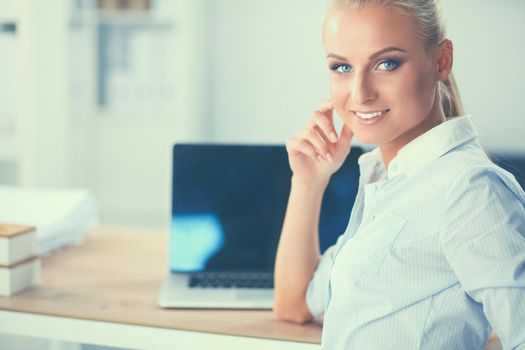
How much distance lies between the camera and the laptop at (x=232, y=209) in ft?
5.30

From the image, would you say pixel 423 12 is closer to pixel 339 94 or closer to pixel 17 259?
pixel 339 94

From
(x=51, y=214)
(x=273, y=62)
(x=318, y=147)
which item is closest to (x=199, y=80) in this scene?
(x=273, y=62)

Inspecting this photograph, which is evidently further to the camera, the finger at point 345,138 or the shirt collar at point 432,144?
the finger at point 345,138

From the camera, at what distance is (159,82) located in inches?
171

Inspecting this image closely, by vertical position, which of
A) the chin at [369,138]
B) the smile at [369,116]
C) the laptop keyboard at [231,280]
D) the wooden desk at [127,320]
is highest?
the smile at [369,116]

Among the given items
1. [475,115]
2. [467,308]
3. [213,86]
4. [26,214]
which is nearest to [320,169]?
[467,308]

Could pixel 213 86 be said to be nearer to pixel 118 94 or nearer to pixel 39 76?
pixel 118 94

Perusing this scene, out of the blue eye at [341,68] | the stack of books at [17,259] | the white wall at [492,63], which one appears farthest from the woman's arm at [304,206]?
the white wall at [492,63]

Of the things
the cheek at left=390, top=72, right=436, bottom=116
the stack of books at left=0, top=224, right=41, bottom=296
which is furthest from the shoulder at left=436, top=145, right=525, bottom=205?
the stack of books at left=0, top=224, right=41, bottom=296

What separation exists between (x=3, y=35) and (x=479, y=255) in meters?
2.21

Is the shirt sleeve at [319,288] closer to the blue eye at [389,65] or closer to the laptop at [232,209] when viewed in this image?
the laptop at [232,209]

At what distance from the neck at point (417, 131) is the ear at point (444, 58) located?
2.0 inches

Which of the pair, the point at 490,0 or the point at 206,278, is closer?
the point at 206,278

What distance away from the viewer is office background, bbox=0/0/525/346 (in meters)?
4.09
